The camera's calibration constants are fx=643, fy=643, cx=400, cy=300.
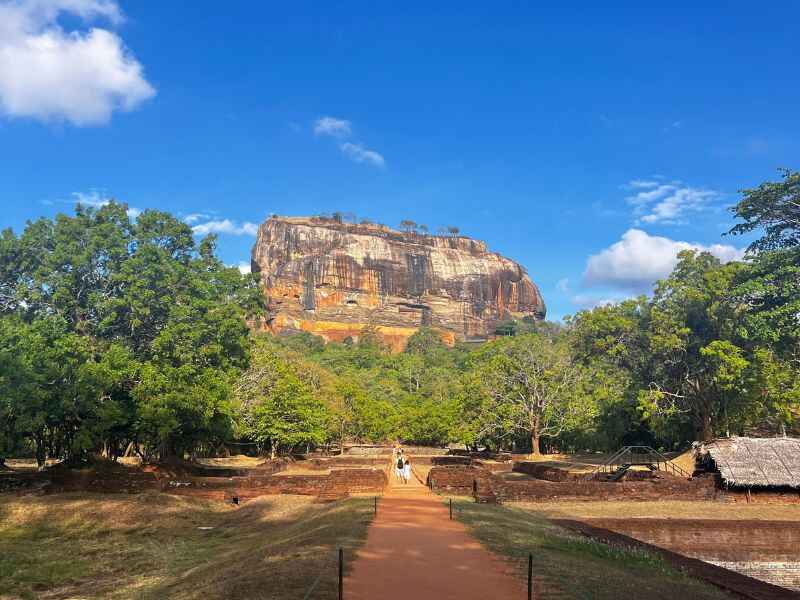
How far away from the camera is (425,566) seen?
37.1ft

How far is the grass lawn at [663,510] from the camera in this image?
2100cm

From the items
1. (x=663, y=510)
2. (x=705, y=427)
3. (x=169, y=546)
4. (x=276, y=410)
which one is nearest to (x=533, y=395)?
(x=705, y=427)

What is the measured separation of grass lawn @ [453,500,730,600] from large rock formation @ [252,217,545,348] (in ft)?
442

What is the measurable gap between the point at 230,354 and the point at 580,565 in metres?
23.2

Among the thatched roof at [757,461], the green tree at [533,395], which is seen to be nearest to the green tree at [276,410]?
the green tree at [533,395]

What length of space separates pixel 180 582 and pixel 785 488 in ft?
75.0

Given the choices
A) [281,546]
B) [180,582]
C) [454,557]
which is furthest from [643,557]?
[180,582]

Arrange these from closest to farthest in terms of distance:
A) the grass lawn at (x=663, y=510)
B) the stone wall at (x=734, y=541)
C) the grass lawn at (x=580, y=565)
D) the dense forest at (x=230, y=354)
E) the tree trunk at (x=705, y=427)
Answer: the grass lawn at (x=580, y=565)
the stone wall at (x=734, y=541)
the grass lawn at (x=663, y=510)
the dense forest at (x=230, y=354)
the tree trunk at (x=705, y=427)

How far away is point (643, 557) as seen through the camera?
1365 cm

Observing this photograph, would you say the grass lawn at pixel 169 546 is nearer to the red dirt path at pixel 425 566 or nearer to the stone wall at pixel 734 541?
the red dirt path at pixel 425 566

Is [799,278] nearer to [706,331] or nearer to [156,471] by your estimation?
[706,331]

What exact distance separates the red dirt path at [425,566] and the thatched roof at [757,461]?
14146 mm

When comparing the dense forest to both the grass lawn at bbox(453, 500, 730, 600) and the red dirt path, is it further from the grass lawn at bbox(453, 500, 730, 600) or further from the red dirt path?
the grass lawn at bbox(453, 500, 730, 600)

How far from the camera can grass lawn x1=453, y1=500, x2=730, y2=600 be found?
33.6 ft
